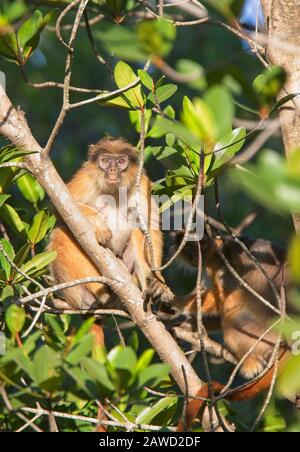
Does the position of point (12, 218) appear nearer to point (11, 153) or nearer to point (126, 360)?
point (11, 153)

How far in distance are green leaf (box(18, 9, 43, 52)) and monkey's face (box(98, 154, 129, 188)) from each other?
1909 mm

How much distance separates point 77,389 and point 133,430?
28.4 inches

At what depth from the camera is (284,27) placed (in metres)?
4.67

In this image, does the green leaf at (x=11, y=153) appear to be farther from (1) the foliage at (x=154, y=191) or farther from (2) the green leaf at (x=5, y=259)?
(2) the green leaf at (x=5, y=259)

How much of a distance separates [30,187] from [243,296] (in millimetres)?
2404

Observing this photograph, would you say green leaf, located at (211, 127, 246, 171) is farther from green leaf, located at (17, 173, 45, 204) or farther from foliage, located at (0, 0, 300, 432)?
green leaf, located at (17, 173, 45, 204)

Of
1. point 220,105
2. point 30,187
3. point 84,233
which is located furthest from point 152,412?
point 220,105

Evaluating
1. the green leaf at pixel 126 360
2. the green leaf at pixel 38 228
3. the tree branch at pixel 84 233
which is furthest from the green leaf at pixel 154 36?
the green leaf at pixel 38 228

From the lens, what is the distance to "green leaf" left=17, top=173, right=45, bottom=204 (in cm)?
620

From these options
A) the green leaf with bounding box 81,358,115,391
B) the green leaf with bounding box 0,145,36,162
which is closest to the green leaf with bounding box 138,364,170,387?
the green leaf with bounding box 81,358,115,391

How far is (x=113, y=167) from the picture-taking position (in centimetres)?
658

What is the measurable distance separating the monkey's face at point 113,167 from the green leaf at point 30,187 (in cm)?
65
